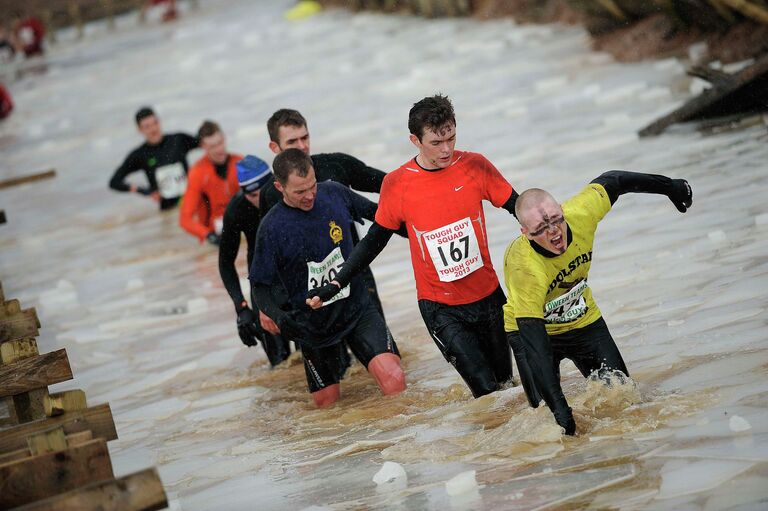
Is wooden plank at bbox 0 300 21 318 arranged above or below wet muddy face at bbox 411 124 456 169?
below

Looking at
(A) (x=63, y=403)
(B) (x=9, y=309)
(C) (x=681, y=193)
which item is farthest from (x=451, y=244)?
(B) (x=9, y=309)

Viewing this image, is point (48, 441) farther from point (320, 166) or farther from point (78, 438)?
point (320, 166)

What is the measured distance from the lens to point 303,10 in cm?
3781

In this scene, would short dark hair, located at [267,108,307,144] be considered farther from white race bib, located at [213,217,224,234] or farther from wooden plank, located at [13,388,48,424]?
white race bib, located at [213,217,224,234]

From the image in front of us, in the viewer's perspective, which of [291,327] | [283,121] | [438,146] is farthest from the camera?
[283,121]

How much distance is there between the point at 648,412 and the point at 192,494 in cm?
232

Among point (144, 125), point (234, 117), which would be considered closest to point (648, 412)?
point (144, 125)

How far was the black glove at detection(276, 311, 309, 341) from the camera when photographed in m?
7.32

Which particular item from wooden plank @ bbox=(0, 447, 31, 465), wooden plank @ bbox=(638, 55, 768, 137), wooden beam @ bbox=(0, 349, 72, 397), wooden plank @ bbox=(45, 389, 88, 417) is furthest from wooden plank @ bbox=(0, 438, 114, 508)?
wooden plank @ bbox=(638, 55, 768, 137)

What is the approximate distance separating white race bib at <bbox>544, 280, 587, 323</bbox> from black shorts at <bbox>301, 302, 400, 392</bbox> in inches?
68.9

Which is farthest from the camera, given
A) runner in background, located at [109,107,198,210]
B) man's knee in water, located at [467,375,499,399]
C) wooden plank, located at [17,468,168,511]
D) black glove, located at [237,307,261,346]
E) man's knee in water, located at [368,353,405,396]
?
runner in background, located at [109,107,198,210]

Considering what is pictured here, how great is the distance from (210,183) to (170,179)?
12.2 feet

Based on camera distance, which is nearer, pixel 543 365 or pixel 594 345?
pixel 543 365

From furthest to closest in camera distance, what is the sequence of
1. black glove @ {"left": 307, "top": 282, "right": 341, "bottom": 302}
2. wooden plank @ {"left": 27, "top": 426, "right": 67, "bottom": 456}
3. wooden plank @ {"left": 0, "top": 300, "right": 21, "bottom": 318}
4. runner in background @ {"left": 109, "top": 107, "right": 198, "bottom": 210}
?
1. runner in background @ {"left": 109, "top": 107, "right": 198, "bottom": 210}
2. wooden plank @ {"left": 0, "top": 300, "right": 21, "bottom": 318}
3. black glove @ {"left": 307, "top": 282, "right": 341, "bottom": 302}
4. wooden plank @ {"left": 27, "top": 426, "right": 67, "bottom": 456}
